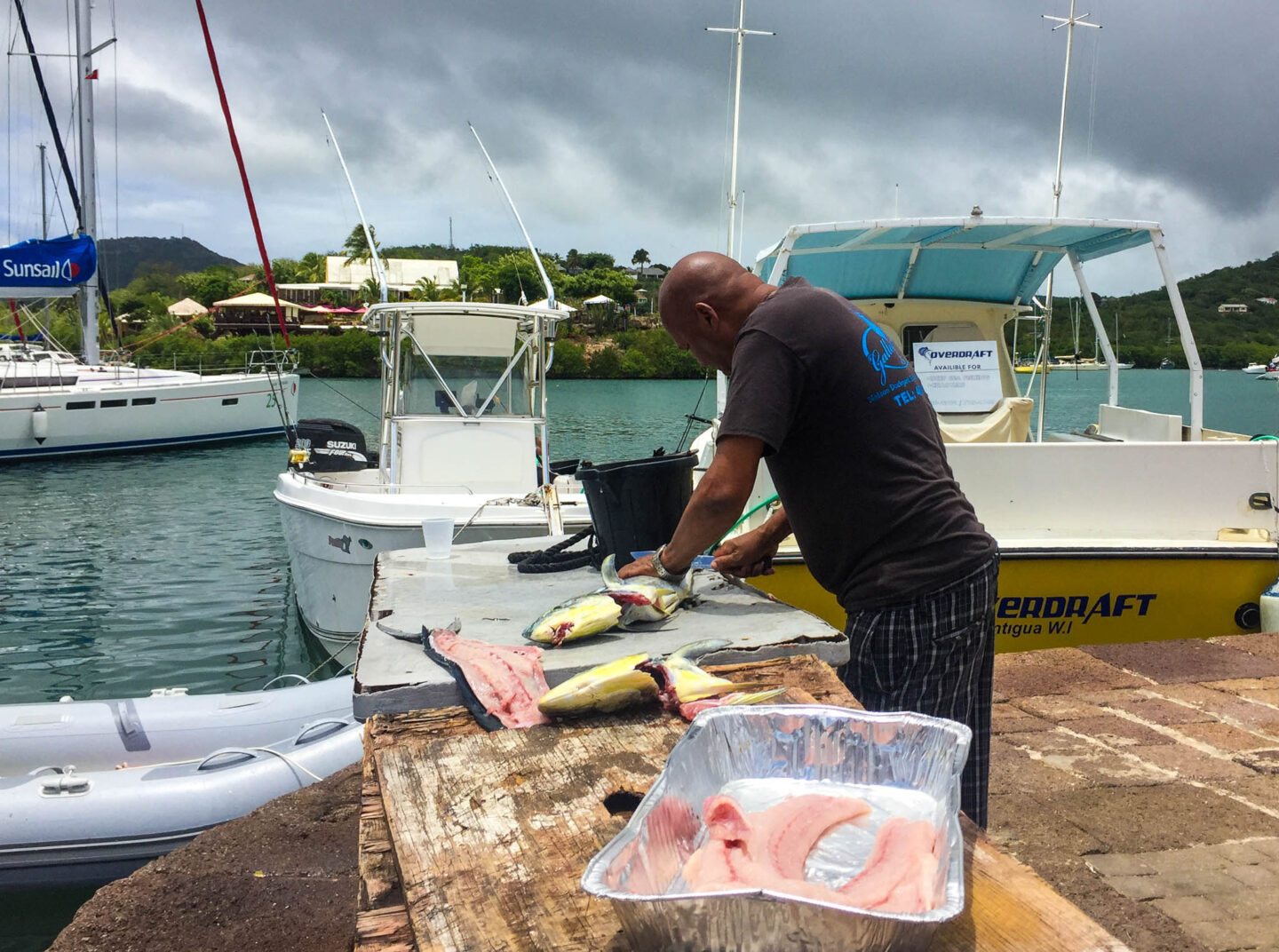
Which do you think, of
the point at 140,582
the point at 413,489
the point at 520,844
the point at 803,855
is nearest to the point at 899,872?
the point at 803,855

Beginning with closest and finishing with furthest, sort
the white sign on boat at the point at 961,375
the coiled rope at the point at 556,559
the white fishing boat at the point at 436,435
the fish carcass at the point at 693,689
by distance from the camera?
1. the fish carcass at the point at 693,689
2. the coiled rope at the point at 556,559
3. the white sign on boat at the point at 961,375
4. the white fishing boat at the point at 436,435

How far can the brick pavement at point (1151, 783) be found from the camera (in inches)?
116

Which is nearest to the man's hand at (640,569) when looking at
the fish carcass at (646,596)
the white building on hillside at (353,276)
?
the fish carcass at (646,596)

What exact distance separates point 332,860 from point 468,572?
1399mm

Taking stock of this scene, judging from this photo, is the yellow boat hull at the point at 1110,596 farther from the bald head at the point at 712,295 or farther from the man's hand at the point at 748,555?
the bald head at the point at 712,295

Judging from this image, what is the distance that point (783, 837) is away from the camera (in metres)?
1.32

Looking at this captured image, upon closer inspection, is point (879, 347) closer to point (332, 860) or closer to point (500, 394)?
point (332, 860)

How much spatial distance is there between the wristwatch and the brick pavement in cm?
143

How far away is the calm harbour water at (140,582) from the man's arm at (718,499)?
4.02 m

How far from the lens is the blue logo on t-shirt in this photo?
221 cm

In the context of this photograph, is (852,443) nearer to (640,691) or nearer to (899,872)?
(640,691)

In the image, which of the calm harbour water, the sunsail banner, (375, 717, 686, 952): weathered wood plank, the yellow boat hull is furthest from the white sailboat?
(375, 717, 686, 952): weathered wood plank

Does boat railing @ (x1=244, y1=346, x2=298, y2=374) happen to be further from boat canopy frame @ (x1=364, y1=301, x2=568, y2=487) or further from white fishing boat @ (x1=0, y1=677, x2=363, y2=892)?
white fishing boat @ (x1=0, y1=677, x2=363, y2=892)

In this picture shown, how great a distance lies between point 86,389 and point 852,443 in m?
25.3
